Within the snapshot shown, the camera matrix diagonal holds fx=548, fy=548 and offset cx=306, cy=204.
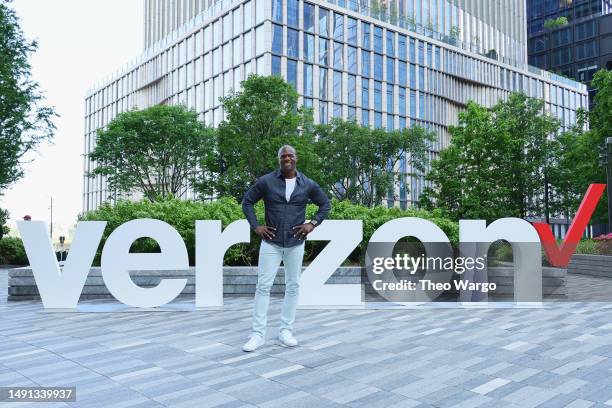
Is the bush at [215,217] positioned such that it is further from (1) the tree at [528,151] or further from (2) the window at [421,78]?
(2) the window at [421,78]

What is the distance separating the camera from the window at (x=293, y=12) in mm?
46906

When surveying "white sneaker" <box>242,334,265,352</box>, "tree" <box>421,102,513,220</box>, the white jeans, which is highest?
"tree" <box>421,102,513,220</box>

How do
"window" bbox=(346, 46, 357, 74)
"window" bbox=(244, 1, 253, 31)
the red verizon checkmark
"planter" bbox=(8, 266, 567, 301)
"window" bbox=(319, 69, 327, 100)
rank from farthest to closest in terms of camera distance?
"window" bbox=(346, 46, 357, 74)
"window" bbox=(319, 69, 327, 100)
"window" bbox=(244, 1, 253, 31)
the red verizon checkmark
"planter" bbox=(8, 266, 567, 301)

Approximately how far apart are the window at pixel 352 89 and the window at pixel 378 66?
115 inches

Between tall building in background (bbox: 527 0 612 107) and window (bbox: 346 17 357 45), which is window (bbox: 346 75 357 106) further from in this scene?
tall building in background (bbox: 527 0 612 107)

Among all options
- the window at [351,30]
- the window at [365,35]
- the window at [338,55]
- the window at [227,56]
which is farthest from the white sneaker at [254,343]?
the window at [365,35]

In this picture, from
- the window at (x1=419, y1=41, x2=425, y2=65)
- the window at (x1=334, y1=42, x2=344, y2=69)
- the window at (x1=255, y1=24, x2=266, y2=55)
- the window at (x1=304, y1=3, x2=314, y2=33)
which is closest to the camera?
the window at (x1=255, y1=24, x2=266, y2=55)

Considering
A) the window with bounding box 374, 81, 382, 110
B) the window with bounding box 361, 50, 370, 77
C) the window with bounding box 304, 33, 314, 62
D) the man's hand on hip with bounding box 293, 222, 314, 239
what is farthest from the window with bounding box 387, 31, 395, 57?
the man's hand on hip with bounding box 293, 222, 314, 239

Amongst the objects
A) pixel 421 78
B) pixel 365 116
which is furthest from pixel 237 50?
pixel 421 78

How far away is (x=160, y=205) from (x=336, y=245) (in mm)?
4306

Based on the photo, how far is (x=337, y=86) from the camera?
1992 inches

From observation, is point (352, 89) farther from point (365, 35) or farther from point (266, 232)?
point (266, 232)

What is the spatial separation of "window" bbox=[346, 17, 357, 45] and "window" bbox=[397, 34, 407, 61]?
6021 mm

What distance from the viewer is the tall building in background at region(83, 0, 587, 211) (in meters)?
47.6
